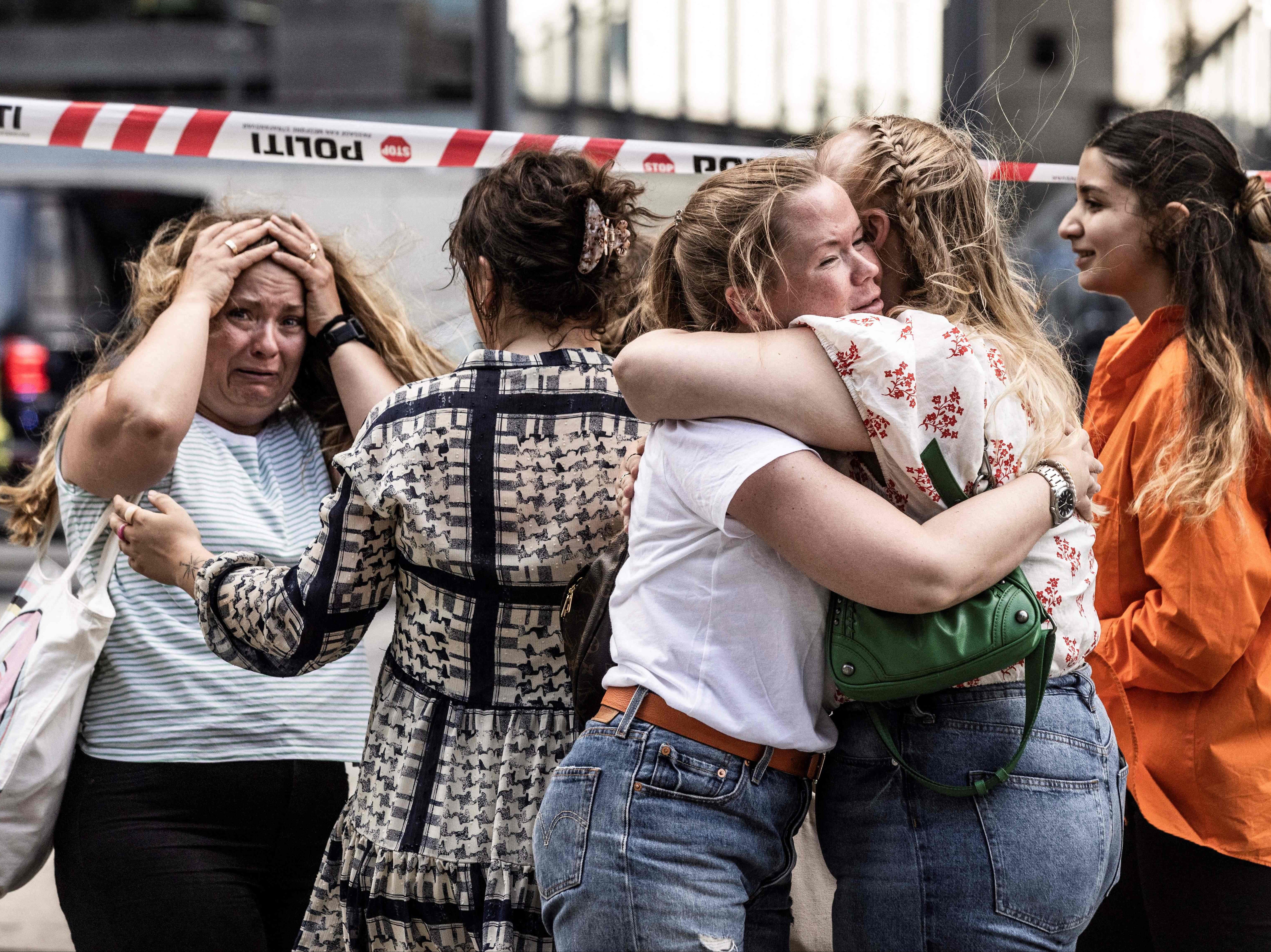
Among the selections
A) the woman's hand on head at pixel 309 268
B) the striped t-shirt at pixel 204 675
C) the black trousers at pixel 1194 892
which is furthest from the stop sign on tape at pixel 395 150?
the black trousers at pixel 1194 892

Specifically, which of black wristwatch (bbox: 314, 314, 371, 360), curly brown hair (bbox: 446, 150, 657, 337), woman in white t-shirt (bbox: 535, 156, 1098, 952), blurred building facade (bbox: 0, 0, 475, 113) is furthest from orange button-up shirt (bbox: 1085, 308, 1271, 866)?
blurred building facade (bbox: 0, 0, 475, 113)

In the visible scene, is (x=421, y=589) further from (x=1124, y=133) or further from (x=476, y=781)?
(x=1124, y=133)

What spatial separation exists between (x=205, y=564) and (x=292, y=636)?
0.71ft

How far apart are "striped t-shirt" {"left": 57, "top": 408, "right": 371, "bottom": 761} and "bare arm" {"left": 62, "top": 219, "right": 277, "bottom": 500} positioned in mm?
70

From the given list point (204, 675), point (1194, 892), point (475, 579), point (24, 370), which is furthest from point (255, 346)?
point (24, 370)

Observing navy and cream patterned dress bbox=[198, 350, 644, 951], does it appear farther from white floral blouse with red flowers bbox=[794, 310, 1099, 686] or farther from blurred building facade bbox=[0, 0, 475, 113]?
blurred building facade bbox=[0, 0, 475, 113]

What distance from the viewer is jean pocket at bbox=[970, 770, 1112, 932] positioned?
1521mm

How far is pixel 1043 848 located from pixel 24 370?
8640 mm

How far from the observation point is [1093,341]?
734 cm

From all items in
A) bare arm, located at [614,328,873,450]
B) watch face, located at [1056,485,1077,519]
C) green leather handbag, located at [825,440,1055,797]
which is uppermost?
bare arm, located at [614,328,873,450]

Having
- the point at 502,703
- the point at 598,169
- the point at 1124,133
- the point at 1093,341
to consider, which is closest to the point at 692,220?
the point at 598,169

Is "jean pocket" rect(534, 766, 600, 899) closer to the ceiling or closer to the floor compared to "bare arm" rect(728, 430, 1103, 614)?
closer to the floor

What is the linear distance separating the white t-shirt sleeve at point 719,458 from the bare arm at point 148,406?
1126mm

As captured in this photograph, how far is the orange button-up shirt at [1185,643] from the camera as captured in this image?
6.93 ft
